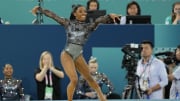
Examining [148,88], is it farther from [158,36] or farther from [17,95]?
[17,95]

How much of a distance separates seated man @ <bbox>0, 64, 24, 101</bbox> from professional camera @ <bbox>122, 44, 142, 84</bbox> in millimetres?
1641

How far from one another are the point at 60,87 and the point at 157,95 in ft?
5.22

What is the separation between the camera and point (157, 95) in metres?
7.40

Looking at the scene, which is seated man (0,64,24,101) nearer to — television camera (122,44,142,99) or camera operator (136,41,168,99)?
television camera (122,44,142,99)

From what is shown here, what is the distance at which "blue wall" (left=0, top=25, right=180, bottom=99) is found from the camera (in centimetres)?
836

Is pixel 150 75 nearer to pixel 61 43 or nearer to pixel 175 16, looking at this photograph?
pixel 61 43

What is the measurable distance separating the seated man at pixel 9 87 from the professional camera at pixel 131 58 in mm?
1641

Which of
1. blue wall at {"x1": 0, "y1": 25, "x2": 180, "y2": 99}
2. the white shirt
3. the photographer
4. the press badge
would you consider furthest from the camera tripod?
the photographer

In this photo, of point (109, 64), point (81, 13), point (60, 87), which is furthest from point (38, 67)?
point (81, 13)

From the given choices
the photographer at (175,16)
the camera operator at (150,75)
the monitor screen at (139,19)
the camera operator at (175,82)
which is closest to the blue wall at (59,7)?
the photographer at (175,16)

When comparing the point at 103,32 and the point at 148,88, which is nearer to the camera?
the point at 148,88

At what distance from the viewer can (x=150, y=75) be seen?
7.32 meters

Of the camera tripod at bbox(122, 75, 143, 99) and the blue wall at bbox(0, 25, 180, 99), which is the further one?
the blue wall at bbox(0, 25, 180, 99)

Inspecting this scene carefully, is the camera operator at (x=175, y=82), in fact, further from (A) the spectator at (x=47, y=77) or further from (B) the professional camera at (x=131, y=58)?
(A) the spectator at (x=47, y=77)
